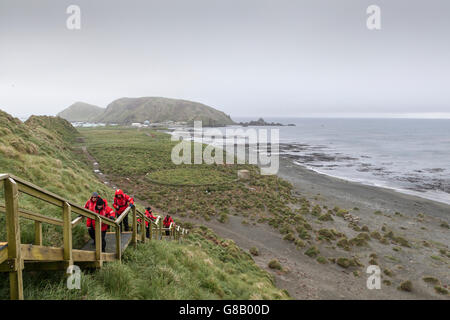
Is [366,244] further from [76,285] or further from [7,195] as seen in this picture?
[7,195]

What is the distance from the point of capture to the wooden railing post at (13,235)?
117 inches

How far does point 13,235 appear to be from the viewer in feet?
10.2

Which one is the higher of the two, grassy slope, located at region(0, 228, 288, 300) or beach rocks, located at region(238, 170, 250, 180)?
grassy slope, located at region(0, 228, 288, 300)

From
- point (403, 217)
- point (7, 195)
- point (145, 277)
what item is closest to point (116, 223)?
point (145, 277)

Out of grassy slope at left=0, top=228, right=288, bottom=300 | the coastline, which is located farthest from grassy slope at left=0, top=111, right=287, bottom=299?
the coastline

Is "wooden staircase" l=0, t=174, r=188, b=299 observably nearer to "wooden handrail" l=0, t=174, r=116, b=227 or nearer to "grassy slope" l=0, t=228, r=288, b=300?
"wooden handrail" l=0, t=174, r=116, b=227

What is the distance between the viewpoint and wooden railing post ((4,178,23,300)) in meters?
2.97

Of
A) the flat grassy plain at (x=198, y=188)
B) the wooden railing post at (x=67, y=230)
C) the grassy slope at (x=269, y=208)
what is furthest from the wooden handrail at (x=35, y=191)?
the flat grassy plain at (x=198, y=188)

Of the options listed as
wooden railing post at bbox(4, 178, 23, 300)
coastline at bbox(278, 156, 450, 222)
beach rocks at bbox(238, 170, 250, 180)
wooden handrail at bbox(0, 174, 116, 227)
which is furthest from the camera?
beach rocks at bbox(238, 170, 250, 180)

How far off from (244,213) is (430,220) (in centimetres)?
2083
